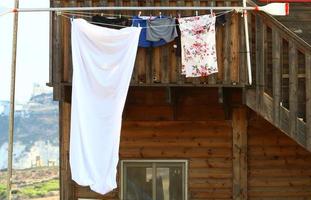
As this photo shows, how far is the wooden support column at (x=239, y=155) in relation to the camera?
10773 millimetres

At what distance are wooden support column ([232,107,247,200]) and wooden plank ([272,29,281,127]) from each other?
5.94 feet

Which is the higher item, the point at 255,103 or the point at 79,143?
the point at 255,103

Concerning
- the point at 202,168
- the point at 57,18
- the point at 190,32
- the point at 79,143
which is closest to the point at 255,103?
the point at 190,32

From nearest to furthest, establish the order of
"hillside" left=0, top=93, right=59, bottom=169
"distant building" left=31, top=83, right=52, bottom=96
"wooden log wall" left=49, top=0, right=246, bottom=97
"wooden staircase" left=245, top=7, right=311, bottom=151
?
"wooden staircase" left=245, top=7, right=311, bottom=151
"wooden log wall" left=49, top=0, right=246, bottom=97
"hillside" left=0, top=93, right=59, bottom=169
"distant building" left=31, top=83, right=52, bottom=96

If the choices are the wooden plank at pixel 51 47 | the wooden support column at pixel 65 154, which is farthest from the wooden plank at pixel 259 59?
the wooden support column at pixel 65 154

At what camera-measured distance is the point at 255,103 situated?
9188mm

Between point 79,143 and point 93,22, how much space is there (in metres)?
2.07

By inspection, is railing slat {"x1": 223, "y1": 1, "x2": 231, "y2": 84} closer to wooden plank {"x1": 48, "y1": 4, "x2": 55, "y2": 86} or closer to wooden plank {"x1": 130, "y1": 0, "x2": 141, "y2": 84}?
wooden plank {"x1": 130, "y1": 0, "x2": 141, "y2": 84}

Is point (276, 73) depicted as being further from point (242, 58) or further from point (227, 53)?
point (227, 53)

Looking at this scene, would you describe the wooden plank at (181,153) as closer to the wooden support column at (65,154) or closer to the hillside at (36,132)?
the wooden support column at (65,154)

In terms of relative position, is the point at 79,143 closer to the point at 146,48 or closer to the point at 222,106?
the point at 146,48

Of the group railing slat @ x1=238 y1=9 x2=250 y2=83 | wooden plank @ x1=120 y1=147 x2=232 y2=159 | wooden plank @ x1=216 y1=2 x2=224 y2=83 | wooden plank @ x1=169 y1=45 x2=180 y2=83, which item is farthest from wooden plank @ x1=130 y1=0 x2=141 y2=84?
wooden plank @ x1=120 y1=147 x2=232 y2=159

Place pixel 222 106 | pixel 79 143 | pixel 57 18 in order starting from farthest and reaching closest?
pixel 222 106 < pixel 57 18 < pixel 79 143

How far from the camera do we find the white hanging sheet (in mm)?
8656
